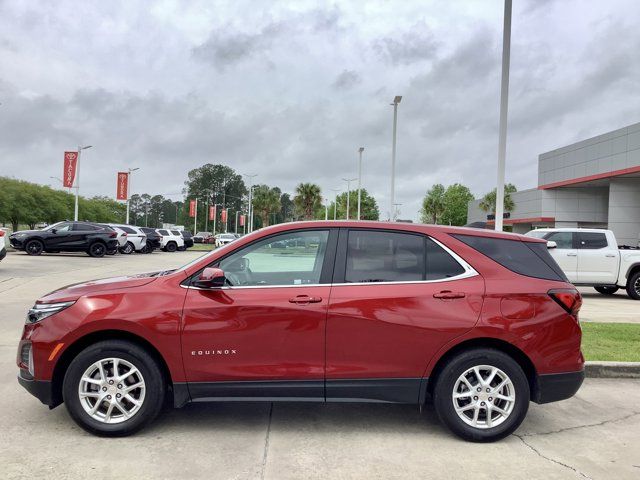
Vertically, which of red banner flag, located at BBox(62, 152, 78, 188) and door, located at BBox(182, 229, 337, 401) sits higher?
red banner flag, located at BBox(62, 152, 78, 188)

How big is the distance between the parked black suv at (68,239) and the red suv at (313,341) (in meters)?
22.4

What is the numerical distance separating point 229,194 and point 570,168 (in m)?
116

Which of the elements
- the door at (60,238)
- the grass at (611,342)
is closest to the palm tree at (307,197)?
the door at (60,238)

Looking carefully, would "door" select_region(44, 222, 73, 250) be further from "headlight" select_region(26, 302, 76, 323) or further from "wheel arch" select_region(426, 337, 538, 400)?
"wheel arch" select_region(426, 337, 538, 400)

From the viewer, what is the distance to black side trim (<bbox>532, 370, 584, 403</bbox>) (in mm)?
3961

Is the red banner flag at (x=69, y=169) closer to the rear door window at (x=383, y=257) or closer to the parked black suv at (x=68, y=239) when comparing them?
the parked black suv at (x=68, y=239)

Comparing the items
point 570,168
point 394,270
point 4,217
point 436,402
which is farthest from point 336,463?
point 4,217

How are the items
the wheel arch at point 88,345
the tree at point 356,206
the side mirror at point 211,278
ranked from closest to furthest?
1. the side mirror at point 211,278
2. the wheel arch at point 88,345
3. the tree at point 356,206

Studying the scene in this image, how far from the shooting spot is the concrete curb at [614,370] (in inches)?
234

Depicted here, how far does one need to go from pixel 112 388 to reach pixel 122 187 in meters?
48.4

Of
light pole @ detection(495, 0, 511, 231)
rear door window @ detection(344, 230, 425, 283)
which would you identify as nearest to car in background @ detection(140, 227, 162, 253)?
light pole @ detection(495, 0, 511, 231)

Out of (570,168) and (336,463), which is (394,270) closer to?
(336,463)

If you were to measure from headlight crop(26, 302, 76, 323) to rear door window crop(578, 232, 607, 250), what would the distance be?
1286cm

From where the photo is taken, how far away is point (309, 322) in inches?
151
